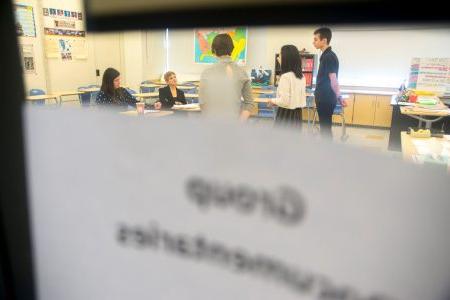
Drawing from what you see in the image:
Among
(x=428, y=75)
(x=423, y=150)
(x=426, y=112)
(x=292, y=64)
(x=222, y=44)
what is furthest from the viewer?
(x=428, y=75)

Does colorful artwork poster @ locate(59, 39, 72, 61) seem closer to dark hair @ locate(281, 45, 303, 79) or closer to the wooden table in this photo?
dark hair @ locate(281, 45, 303, 79)

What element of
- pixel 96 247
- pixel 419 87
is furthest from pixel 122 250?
pixel 419 87

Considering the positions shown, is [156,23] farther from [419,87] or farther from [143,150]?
[419,87]

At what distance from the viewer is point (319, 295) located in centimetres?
23

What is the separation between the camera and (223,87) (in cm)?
32

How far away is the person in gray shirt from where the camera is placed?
0.87 ft

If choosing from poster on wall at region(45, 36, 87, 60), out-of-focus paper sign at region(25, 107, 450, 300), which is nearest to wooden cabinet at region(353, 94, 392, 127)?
poster on wall at region(45, 36, 87, 60)

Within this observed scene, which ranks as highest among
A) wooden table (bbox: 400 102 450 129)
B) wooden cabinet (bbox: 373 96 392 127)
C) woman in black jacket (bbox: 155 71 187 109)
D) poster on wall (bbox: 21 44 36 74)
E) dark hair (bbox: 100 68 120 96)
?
poster on wall (bbox: 21 44 36 74)

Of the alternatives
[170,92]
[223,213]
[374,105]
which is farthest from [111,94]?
[374,105]

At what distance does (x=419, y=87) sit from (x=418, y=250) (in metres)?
4.81

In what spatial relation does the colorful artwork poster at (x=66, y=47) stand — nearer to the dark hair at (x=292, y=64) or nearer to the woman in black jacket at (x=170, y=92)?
the woman in black jacket at (x=170, y=92)

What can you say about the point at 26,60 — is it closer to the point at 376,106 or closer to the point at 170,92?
the point at 170,92

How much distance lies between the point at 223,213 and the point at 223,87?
0.41ft

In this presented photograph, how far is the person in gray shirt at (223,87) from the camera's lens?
0.87 feet
